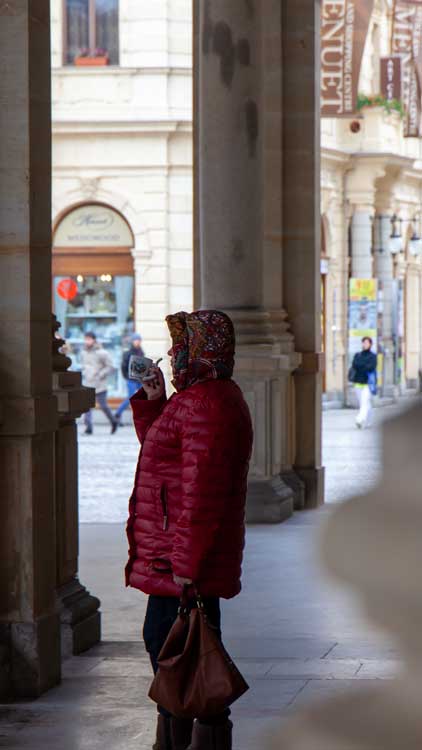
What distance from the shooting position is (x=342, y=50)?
3070 cm

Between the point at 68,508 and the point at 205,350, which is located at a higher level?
the point at 205,350

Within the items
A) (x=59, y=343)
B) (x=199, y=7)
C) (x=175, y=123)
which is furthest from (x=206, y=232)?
(x=175, y=123)

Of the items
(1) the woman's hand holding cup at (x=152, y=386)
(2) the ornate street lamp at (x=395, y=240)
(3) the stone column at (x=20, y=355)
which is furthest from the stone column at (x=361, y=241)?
(1) the woman's hand holding cup at (x=152, y=386)

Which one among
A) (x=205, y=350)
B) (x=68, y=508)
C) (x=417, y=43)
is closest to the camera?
(x=205, y=350)

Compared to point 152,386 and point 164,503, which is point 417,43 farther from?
point 164,503

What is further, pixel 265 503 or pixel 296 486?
pixel 296 486

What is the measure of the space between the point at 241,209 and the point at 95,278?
18498mm

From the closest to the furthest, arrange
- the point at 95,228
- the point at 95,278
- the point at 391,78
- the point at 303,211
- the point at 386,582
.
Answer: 1. the point at 386,582
2. the point at 303,211
3. the point at 95,228
4. the point at 95,278
5. the point at 391,78

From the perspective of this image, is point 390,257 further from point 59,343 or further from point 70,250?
point 59,343

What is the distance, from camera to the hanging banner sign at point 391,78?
1473 inches

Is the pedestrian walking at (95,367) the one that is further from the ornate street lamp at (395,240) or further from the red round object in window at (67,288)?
the ornate street lamp at (395,240)

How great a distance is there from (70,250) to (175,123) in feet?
10.6

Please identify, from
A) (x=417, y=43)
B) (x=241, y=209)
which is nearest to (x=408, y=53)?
(x=417, y=43)

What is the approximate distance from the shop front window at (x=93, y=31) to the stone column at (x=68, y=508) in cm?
2411
